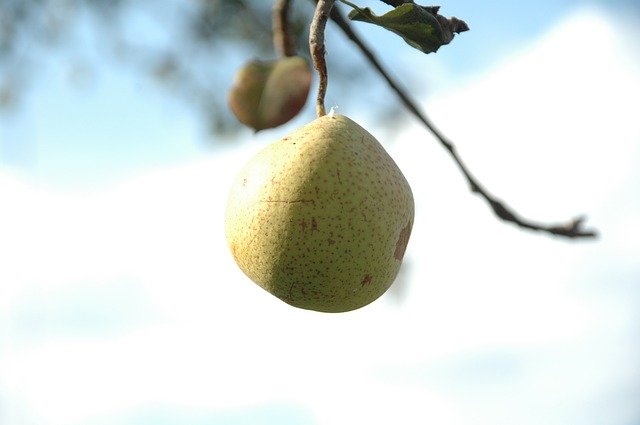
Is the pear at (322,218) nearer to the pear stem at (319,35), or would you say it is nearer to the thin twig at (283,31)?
the pear stem at (319,35)

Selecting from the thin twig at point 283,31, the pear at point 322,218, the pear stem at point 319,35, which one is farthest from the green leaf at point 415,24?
the thin twig at point 283,31

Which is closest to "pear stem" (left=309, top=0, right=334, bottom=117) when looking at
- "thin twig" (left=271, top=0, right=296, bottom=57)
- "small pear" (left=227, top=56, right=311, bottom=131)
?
"small pear" (left=227, top=56, right=311, bottom=131)

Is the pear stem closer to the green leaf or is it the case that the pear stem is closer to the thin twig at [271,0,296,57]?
the green leaf

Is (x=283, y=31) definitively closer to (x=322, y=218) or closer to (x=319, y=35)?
(x=319, y=35)

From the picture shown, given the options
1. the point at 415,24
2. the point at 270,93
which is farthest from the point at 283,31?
the point at 415,24

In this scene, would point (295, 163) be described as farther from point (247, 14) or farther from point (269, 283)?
point (247, 14)

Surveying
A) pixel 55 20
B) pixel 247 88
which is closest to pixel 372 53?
pixel 247 88
